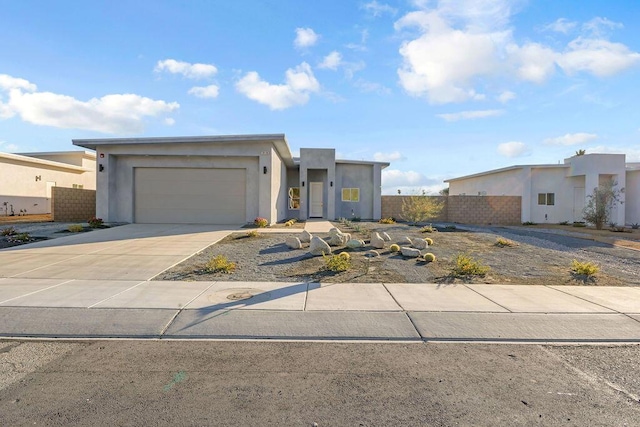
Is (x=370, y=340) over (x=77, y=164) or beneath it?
beneath

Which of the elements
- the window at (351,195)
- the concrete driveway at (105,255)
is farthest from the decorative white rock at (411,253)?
the window at (351,195)

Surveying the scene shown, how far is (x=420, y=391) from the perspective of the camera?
3.37m

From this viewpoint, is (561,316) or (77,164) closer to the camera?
(561,316)

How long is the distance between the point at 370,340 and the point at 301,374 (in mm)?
1242

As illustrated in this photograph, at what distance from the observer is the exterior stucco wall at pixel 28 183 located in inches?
923

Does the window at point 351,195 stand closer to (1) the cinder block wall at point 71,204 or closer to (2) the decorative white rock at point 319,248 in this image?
(2) the decorative white rock at point 319,248

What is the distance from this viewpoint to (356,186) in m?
25.3

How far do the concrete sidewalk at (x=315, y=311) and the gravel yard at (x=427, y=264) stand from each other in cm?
63

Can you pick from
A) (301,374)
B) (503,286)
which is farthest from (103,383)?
(503,286)

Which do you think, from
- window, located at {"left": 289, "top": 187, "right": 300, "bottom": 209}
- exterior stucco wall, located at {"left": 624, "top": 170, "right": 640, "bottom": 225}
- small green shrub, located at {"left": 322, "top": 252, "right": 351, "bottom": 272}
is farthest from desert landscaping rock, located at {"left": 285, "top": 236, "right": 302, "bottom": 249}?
exterior stucco wall, located at {"left": 624, "top": 170, "right": 640, "bottom": 225}

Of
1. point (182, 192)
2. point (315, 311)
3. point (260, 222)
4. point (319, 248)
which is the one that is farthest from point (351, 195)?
point (315, 311)

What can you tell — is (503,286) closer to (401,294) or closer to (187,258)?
(401,294)

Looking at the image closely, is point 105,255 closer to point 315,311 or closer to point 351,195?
point 315,311

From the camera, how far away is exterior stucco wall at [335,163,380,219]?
25.2 meters
